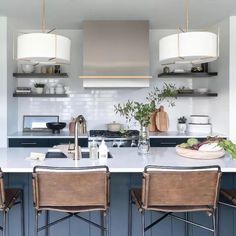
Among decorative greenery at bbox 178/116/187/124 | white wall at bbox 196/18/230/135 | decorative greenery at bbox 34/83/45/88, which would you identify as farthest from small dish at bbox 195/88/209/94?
decorative greenery at bbox 34/83/45/88

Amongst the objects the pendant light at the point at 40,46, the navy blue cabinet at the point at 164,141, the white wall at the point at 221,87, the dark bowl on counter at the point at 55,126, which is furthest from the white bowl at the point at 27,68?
the white wall at the point at 221,87

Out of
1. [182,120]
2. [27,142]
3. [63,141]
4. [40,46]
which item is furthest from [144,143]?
[182,120]

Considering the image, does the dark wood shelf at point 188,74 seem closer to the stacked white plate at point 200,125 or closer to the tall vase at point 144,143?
the stacked white plate at point 200,125

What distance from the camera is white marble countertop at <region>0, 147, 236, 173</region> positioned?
212cm

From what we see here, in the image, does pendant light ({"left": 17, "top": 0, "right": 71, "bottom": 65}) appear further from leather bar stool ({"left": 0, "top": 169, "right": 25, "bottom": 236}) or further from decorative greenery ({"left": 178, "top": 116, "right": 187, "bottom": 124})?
decorative greenery ({"left": 178, "top": 116, "right": 187, "bottom": 124})

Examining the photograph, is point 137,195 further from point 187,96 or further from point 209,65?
point 209,65

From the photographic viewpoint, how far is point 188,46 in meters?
2.37

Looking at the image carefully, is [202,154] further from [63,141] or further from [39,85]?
[39,85]

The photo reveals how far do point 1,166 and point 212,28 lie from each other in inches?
145

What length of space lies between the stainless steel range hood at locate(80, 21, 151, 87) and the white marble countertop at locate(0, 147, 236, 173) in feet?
5.71

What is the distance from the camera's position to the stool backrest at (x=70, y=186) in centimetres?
191

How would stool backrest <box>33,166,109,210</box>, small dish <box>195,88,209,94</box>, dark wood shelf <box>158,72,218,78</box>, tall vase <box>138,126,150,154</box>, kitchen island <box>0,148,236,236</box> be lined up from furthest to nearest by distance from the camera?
small dish <box>195,88,209,94</box> → dark wood shelf <box>158,72,218,78</box> → tall vase <box>138,126,150,154</box> → kitchen island <box>0,148,236,236</box> → stool backrest <box>33,166,109,210</box>

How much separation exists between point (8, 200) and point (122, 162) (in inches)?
33.3

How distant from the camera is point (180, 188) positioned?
1.94m
